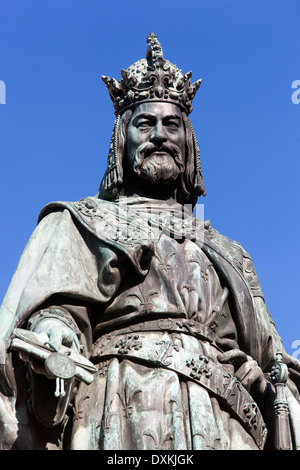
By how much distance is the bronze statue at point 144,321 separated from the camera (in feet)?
46.2

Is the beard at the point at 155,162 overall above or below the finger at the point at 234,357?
above

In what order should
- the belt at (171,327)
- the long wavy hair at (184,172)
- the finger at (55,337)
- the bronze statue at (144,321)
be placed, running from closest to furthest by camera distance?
the finger at (55,337), the bronze statue at (144,321), the belt at (171,327), the long wavy hair at (184,172)

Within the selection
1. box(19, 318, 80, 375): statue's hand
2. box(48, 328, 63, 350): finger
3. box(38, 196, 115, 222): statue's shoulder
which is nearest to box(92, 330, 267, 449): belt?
box(19, 318, 80, 375): statue's hand

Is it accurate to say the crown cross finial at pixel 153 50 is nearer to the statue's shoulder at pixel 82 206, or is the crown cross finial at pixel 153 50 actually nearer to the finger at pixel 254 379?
the statue's shoulder at pixel 82 206

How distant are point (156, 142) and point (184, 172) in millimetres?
540

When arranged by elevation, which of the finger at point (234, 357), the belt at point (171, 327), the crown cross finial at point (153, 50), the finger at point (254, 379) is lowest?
the finger at point (254, 379)

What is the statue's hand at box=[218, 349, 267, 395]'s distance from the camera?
594 inches

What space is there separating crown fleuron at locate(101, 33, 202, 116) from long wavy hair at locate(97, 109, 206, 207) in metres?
0.17

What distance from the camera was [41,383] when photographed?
1409 centimetres

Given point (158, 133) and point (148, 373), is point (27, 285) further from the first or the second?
point (158, 133)

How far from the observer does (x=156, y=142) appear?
54.1ft

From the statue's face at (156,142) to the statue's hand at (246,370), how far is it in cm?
236

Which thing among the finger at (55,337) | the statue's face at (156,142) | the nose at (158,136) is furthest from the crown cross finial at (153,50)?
the finger at (55,337)

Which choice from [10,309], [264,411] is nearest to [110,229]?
[10,309]
